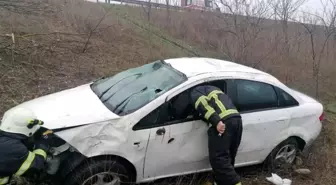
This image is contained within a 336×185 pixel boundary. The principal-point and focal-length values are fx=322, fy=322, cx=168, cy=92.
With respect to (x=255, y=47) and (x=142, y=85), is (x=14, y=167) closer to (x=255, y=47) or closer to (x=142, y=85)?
(x=142, y=85)

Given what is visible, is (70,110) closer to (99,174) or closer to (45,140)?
(45,140)

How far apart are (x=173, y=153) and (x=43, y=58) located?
5.65 meters

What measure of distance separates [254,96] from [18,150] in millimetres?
2675

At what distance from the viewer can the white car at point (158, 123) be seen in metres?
3.12

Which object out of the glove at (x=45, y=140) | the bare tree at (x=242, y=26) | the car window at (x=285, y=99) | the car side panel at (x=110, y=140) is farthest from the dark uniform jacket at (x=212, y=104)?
the bare tree at (x=242, y=26)

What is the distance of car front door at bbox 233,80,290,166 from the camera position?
386cm

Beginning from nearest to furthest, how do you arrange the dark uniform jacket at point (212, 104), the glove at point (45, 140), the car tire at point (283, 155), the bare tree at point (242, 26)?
the glove at point (45, 140), the dark uniform jacket at point (212, 104), the car tire at point (283, 155), the bare tree at point (242, 26)

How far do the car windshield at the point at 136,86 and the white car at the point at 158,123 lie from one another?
0.04 feet

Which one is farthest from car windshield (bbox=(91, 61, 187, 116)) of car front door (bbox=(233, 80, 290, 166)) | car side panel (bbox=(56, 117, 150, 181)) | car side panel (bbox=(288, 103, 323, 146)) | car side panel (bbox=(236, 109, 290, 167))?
car side panel (bbox=(288, 103, 323, 146))

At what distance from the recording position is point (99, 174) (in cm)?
318

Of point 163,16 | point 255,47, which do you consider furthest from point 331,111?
point 163,16

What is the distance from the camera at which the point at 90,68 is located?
8586mm

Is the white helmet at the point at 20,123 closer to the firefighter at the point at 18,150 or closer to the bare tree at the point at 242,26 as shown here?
the firefighter at the point at 18,150

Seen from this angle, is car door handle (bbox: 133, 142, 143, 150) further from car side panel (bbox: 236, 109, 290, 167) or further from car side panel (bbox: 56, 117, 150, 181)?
car side panel (bbox: 236, 109, 290, 167)
